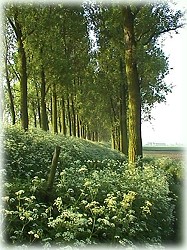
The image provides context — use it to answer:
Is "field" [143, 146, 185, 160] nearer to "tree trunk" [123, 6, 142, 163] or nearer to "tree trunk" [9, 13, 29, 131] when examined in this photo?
"tree trunk" [123, 6, 142, 163]

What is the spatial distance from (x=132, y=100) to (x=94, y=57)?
13614 mm

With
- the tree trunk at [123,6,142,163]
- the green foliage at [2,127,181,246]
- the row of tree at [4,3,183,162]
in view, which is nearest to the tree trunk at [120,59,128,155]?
the row of tree at [4,3,183,162]

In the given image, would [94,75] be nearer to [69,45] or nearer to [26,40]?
[69,45]

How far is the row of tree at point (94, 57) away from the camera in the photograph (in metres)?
12.0

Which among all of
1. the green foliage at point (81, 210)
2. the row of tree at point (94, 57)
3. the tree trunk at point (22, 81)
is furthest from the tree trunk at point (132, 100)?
the tree trunk at point (22, 81)

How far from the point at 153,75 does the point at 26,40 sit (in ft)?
22.9

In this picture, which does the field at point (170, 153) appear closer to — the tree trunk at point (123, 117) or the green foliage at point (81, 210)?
the tree trunk at point (123, 117)

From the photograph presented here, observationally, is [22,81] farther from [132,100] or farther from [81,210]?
[81,210]

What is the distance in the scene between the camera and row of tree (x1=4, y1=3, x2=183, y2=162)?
39.3 feet

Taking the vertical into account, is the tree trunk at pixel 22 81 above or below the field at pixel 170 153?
above

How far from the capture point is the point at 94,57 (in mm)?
24203

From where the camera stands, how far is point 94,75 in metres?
24.6

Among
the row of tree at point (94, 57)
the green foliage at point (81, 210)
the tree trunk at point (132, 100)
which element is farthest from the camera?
the row of tree at point (94, 57)

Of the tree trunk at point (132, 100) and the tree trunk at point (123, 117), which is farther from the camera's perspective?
the tree trunk at point (123, 117)
